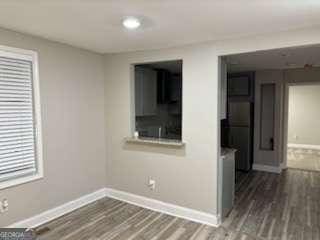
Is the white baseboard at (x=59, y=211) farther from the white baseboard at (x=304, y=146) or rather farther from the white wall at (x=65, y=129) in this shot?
the white baseboard at (x=304, y=146)

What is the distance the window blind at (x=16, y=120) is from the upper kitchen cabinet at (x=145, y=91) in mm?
1736

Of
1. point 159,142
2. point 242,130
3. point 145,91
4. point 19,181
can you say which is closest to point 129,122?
point 159,142

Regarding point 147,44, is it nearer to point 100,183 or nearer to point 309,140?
point 100,183

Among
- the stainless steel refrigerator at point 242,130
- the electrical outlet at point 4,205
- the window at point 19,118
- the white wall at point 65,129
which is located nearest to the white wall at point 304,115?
the stainless steel refrigerator at point 242,130

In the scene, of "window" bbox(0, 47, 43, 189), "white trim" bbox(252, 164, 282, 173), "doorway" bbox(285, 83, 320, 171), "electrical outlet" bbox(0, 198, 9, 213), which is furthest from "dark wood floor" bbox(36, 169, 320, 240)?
"doorway" bbox(285, 83, 320, 171)

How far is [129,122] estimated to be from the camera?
3760 mm

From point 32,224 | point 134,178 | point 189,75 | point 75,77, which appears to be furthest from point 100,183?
point 189,75

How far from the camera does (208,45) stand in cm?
304

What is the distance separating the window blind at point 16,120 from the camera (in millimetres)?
2660

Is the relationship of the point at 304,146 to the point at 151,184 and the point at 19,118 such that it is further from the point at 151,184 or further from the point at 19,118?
the point at 19,118

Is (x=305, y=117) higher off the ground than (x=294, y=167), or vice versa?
(x=305, y=117)

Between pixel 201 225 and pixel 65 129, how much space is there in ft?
7.37

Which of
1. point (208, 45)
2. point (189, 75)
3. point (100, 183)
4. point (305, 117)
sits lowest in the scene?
point (100, 183)

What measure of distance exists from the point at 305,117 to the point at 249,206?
604 cm
